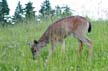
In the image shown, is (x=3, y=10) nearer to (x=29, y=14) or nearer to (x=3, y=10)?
(x=3, y=10)

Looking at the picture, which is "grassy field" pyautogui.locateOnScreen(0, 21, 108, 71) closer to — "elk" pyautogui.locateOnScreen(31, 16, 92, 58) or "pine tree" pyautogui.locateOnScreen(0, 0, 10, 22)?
"elk" pyautogui.locateOnScreen(31, 16, 92, 58)

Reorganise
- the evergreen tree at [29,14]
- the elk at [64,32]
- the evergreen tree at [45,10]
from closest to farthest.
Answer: the elk at [64,32] < the evergreen tree at [29,14] < the evergreen tree at [45,10]

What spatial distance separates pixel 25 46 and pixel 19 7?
62.5 ft

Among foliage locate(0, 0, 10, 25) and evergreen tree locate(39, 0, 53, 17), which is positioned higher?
evergreen tree locate(39, 0, 53, 17)

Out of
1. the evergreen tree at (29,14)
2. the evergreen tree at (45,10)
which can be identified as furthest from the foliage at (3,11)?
the evergreen tree at (45,10)

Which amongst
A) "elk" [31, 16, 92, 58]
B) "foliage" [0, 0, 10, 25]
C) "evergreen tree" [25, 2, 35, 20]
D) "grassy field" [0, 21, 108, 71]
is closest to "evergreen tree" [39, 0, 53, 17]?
"evergreen tree" [25, 2, 35, 20]

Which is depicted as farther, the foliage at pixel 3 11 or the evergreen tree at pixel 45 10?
the foliage at pixel 3 11

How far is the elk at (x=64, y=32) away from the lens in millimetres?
10195

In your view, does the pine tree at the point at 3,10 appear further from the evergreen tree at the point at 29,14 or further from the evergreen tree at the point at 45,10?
the evergreen tree at the point at 45,10

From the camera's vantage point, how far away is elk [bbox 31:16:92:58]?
10.2 m

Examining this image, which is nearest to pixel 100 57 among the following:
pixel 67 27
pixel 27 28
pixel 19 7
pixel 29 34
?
pixel 67 27

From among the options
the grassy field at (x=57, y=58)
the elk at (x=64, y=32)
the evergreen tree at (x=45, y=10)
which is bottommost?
the evergreen tree at (x=45, y=10)

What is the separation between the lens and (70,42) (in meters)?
11.7

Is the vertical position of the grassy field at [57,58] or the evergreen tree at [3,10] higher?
the grassy field at [57,58]
